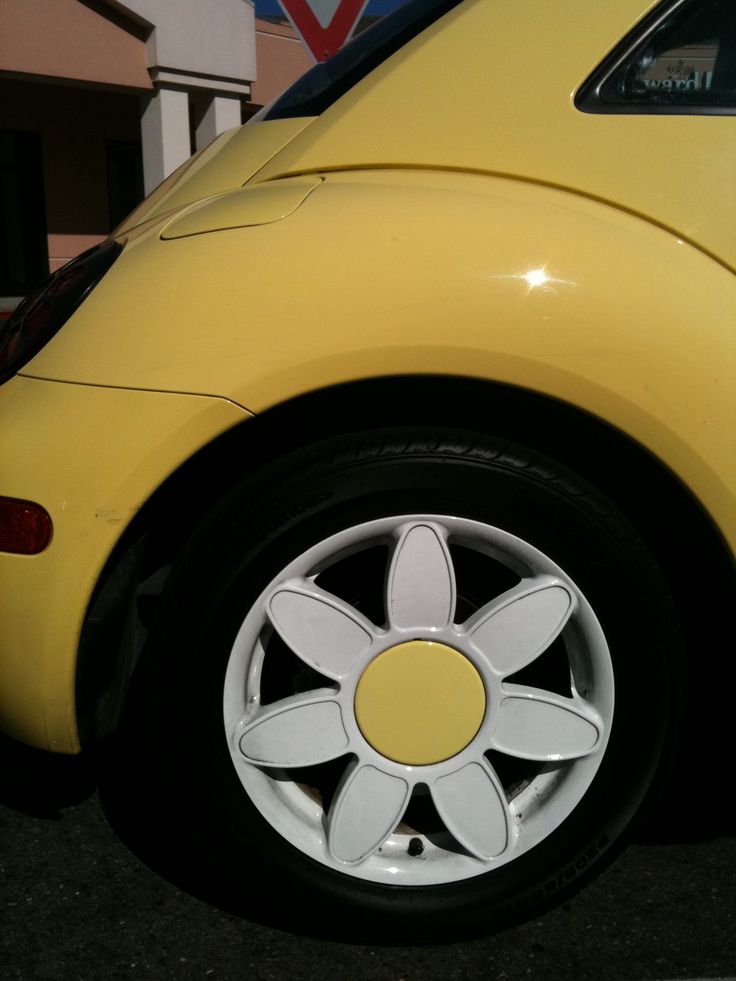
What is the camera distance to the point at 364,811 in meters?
1.66

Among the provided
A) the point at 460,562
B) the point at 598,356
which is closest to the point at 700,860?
the point at 460,562

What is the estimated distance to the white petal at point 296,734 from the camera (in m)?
1.63

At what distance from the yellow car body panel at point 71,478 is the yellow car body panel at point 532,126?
535mm

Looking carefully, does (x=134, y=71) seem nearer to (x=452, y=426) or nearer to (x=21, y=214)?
(x=21, y=214)

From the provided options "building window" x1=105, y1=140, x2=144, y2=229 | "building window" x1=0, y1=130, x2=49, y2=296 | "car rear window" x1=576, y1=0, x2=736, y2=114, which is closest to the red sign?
"car rear window" x1=576, y1=0, x2=736, y2=114

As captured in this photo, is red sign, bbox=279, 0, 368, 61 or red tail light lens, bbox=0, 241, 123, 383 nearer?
red tail light lens, bbox=0, 241, 123, 383

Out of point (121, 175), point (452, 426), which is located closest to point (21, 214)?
point (121, 175)

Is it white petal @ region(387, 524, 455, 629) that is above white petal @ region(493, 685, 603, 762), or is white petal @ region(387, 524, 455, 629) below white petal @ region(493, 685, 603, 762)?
above

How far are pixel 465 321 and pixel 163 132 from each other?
10057mm

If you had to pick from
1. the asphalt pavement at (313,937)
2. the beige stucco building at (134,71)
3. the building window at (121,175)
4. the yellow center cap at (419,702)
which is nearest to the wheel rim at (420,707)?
the yellow center cap at (419,702)

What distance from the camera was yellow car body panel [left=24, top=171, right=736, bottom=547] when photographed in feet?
5.02

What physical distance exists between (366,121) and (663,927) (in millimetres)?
1495

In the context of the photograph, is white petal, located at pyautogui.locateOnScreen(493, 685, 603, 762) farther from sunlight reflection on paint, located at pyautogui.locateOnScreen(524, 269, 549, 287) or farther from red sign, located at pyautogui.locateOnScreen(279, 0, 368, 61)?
red sign, located at pyautogui.locateOnScreen(279, 0, 368, 61)

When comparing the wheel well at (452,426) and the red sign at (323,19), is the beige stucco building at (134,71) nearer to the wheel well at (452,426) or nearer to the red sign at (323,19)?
the red sign at (323,19)
